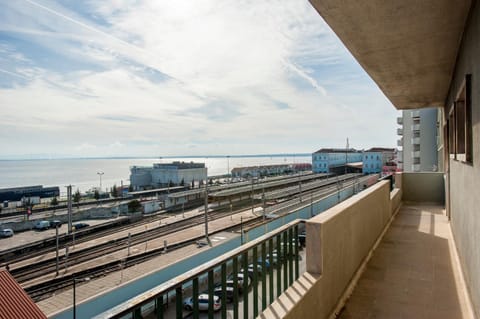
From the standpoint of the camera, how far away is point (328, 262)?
7.78ft

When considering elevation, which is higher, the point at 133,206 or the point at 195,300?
the point at 195,300

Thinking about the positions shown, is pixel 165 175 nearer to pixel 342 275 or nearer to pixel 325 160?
pixel 325 160

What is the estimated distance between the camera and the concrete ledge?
6.16ft

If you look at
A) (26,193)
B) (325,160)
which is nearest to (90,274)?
(26,193)

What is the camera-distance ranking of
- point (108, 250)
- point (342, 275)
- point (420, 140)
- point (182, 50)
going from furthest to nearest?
point (420, 140), point (108, 250), point (182, 50), point (342, 275)

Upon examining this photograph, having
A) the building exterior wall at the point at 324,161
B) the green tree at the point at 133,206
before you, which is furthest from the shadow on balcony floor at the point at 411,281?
the building exterior wall at the point at 324,161

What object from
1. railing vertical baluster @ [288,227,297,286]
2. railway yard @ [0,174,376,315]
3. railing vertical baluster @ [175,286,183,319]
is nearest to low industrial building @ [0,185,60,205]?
railway yard @ [0,174,376,315]

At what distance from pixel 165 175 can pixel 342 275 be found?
4816 centimetres

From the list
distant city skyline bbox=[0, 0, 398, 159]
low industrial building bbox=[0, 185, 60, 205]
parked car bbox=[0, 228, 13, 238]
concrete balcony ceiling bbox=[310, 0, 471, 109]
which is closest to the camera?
concrete balcony ceiling bbox=[310, 0, 471, 109]

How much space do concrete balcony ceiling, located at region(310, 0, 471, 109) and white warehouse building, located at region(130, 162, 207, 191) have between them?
44128 mm

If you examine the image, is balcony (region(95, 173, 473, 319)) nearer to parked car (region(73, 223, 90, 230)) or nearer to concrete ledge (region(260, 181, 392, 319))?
concrete ledge (region(260, 181, 392, 319))

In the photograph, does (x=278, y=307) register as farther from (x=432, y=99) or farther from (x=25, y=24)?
(x=25, y=24)

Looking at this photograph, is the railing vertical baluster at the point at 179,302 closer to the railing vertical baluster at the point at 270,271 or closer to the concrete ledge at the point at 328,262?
the concrete ledge at the point at 328,262

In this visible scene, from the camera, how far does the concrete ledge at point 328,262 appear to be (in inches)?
73.9
